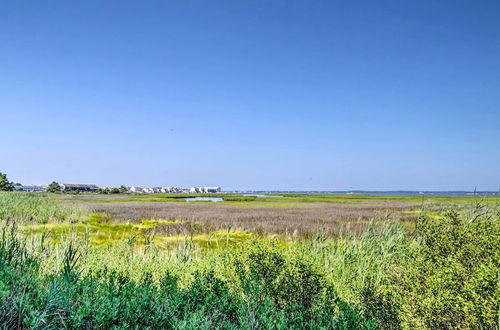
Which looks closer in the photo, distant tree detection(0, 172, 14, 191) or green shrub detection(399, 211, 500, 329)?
green shrub detection(399, 211, 500, 329)

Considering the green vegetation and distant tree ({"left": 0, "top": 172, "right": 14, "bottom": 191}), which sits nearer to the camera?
the green vegetation

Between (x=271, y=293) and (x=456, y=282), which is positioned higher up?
(x=456, y=282)

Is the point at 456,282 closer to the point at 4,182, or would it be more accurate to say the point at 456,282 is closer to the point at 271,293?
the point at 271,293

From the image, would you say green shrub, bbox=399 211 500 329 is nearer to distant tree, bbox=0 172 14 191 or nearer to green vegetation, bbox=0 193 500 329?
green vegetation, bbox=0 193 500 329

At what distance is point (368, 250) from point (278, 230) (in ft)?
44.7

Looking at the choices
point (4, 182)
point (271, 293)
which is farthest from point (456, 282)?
point (4, 182)

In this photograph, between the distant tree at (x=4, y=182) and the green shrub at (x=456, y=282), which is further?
the distant tree at (x=4, y=182)

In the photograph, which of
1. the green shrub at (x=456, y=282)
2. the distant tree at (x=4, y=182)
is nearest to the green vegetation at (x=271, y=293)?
the green shrub at (x=456, y=282)

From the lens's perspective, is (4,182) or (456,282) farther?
(4,182)

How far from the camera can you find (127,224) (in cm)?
2488

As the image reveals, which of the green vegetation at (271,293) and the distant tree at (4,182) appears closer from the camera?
the green vegetation at (271,293)

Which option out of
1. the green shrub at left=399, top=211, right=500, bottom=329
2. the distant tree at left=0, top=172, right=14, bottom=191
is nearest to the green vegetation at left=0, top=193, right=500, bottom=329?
the green shrub at left=399, top=211, right=500, bottom=329

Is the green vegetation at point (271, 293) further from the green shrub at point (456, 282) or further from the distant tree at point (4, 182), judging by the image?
the distant tree at point (4, 182)

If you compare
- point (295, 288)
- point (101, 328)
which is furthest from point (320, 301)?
point (101, 328)
